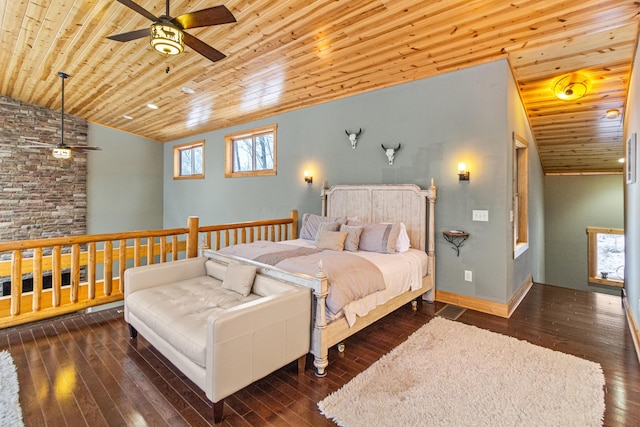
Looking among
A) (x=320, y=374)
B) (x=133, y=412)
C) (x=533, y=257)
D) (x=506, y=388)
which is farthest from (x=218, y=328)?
(x=533, y=257)

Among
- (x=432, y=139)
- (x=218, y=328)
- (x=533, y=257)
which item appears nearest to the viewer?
(x=218, y=328)

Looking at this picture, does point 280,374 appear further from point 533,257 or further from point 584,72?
point 533,257

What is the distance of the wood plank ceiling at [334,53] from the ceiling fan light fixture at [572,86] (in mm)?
74

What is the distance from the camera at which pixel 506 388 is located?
7.24 ft

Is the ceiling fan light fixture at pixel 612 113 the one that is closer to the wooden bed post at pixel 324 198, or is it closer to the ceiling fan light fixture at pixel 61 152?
the wooden bed post at pixel 324 198

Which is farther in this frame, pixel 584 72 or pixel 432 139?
pixel 432 139

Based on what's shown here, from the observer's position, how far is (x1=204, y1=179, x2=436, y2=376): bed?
2.43 metres

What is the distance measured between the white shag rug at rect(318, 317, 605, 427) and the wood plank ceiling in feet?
9.91

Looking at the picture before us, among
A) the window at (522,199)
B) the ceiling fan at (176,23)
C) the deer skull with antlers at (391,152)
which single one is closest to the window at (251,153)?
the deer skull with antlers at (391,152)

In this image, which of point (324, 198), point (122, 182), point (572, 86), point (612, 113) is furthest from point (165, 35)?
point (122, 182)

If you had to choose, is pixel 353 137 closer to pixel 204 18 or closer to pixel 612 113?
pixel 204 18

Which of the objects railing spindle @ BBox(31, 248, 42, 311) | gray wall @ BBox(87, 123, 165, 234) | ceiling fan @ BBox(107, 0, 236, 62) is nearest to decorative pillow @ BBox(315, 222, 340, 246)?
ceiling fan @ BBox(107, 0, 236, 62)

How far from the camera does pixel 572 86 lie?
373 centimetres

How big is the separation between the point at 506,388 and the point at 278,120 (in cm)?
541
